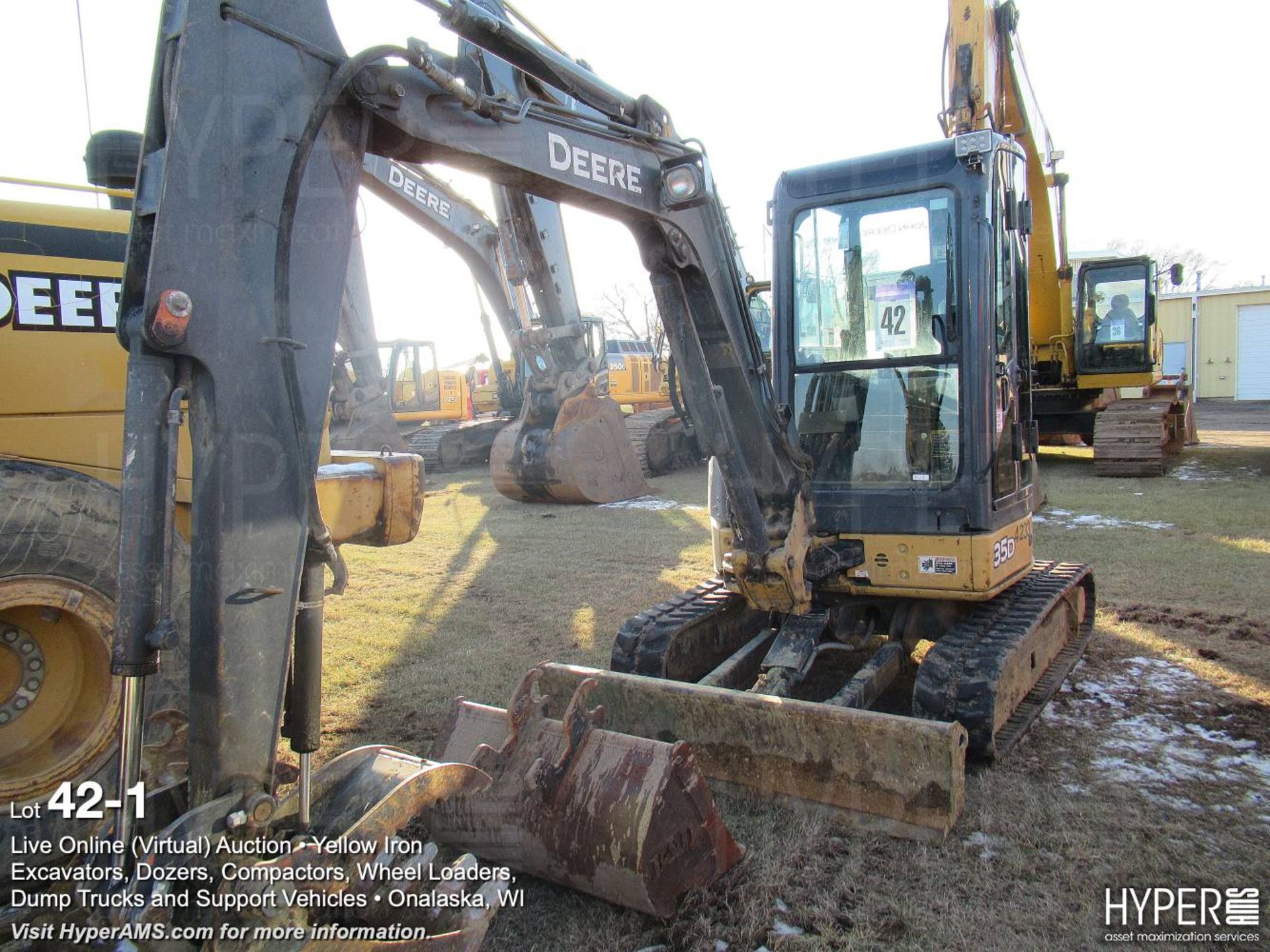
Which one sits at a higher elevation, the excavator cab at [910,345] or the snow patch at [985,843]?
the excavator cab at [910,345]

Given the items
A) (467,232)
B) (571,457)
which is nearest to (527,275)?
(467,232)

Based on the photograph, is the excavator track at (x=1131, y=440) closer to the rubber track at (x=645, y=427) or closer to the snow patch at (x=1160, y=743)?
the rubber track at (x=645, y=427)

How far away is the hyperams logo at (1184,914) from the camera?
108 inches

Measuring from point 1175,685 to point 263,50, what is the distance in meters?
4.93

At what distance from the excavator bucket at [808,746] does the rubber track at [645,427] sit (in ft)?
35.1

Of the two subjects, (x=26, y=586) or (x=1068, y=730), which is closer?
(x=26, y=586)

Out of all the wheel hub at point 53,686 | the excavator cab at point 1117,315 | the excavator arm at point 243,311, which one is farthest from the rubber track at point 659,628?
the excavator cab at point 1117,315

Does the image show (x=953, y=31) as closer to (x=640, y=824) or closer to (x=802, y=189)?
(x=802, y=189)

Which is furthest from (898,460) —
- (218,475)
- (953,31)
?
(953,31)

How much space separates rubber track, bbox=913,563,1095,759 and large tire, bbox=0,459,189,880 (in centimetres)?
284

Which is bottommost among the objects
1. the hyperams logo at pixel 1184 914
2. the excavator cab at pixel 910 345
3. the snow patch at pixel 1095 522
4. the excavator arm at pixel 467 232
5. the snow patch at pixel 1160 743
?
the hyperams logo at pixel 1184 914

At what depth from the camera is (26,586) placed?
2.99m

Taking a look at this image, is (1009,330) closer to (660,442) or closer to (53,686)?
(53,686)

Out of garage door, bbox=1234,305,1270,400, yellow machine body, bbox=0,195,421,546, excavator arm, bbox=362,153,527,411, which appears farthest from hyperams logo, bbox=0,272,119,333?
garage door, bbox=1234,305,1270,400
